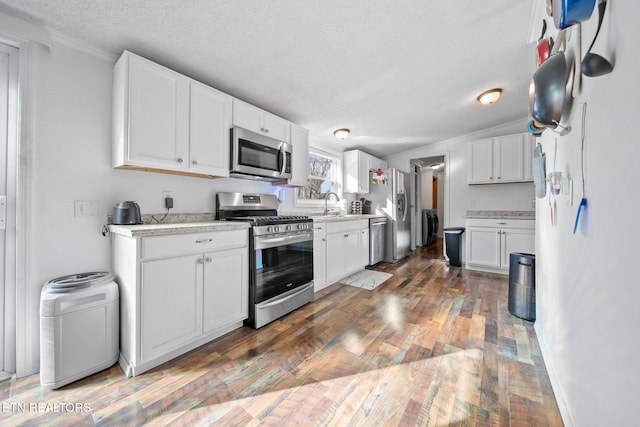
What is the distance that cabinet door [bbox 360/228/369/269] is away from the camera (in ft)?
12.4

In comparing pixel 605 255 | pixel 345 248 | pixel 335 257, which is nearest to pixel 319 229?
pixel 335 257

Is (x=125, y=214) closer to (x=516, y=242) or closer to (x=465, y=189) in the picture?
(x=516, y=242)

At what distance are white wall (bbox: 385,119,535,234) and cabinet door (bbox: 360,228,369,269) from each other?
6.72 feet

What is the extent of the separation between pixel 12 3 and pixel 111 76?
20.1 inches

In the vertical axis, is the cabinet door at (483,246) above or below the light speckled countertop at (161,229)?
below

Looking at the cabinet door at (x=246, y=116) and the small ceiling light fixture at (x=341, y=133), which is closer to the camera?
the cabinet door at (x=246, y=116)

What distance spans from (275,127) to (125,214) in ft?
5.38

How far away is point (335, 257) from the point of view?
3.19 metres

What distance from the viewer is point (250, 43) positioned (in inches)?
71.7

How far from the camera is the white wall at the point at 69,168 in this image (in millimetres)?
1566

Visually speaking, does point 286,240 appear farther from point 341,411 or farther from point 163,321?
point 341,411

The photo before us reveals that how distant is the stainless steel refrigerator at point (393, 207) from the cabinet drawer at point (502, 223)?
115 centimetres

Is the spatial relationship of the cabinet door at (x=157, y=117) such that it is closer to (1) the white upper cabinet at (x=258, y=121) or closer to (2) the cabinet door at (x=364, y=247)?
(1) the white upper cabinet at (x=258, y=121)

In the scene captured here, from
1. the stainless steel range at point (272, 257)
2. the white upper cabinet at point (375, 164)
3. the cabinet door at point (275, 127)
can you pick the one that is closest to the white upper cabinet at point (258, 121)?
the cabinet door at point (275, 127)
